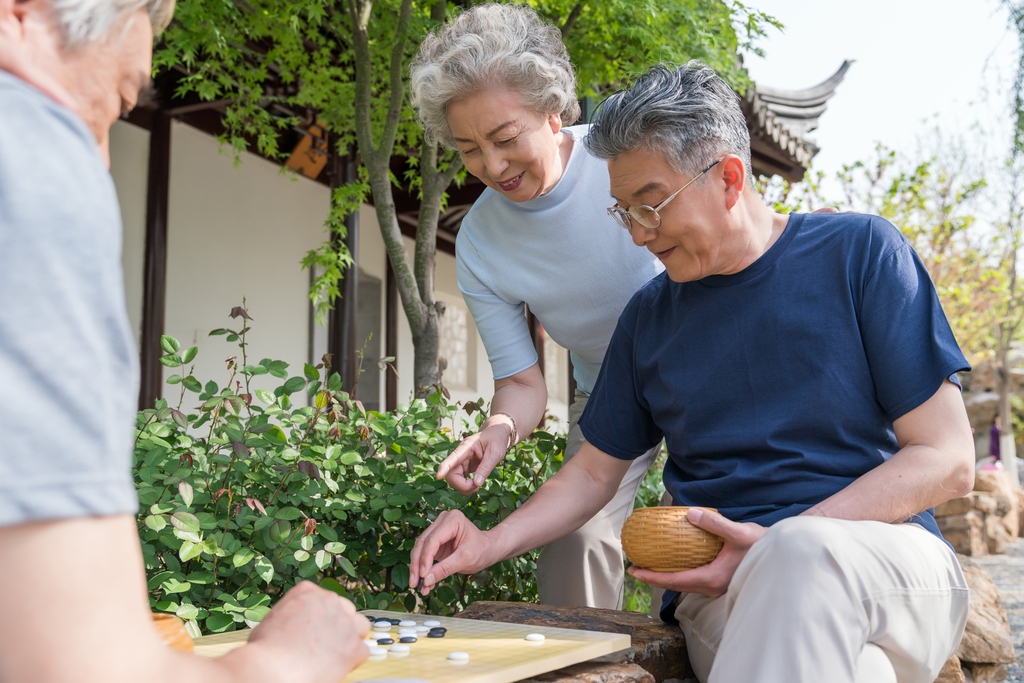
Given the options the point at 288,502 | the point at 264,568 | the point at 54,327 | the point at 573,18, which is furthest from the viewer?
the point at 573,18

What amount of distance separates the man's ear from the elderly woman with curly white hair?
0.63 m

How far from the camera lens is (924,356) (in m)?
1.62

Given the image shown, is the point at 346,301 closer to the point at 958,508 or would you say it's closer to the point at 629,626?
the point at 629,626

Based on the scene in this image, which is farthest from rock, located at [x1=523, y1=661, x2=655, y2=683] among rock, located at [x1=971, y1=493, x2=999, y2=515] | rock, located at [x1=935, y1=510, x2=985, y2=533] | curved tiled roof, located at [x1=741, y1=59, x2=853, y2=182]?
rock, located at [x1=971, y1=493, x2=999, y2=515]

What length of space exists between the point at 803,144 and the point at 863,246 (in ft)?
24.5

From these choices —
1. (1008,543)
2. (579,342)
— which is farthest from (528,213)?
(1008,543)

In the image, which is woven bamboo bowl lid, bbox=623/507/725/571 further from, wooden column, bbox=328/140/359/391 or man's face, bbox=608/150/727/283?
wooden column, bbox=328/140/359/391

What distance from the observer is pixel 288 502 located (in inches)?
83.3

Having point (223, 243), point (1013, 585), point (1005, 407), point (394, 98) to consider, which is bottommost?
point (1013, 585)

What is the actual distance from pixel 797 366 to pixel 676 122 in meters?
0.56

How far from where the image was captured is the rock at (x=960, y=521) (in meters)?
7.91

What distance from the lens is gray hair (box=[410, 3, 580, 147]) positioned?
86.7 inches

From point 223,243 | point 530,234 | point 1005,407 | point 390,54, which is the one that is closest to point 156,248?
point 223,243

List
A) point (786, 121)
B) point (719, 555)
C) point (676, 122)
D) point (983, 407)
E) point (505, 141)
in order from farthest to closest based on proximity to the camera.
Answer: point (983, 407) → point (786, 121) → point (505, 141) → point (676, 122) → point (719, 555)
